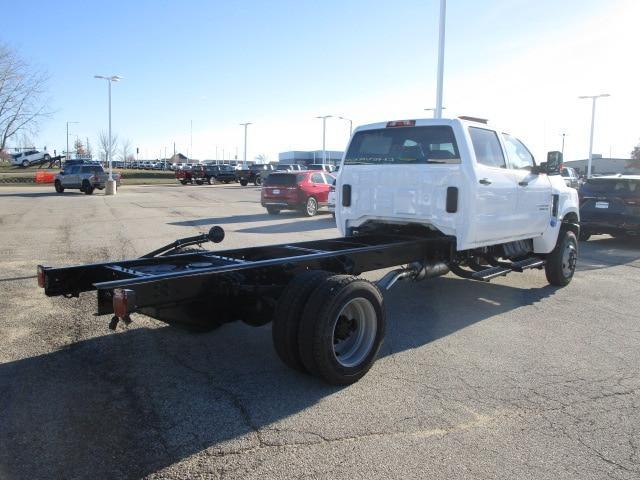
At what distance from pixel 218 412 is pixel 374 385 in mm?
1316

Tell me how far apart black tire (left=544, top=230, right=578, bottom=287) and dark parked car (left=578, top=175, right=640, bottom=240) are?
575 cm

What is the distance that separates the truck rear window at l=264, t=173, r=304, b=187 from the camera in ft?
69.1

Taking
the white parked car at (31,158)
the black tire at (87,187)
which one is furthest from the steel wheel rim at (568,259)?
the white parked car at (31,158)

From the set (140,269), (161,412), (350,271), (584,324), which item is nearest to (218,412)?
(161,412)

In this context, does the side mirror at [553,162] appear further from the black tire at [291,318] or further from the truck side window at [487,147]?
the black tire at [291,318]

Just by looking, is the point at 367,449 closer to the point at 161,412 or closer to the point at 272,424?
the point at 272,424

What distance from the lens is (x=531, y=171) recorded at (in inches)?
303

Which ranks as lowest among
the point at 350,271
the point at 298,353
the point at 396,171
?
the point at 298,353

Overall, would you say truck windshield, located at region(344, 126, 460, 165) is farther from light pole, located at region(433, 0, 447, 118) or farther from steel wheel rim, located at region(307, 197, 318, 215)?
steel wheel rim, located at region(307, 197, 318, 215)

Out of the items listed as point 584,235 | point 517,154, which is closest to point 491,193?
point 517,154

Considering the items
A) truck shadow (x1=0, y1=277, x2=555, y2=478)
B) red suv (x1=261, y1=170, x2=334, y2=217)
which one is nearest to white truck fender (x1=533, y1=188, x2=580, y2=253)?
truck shadow (x1=0, y1=277, x2=555, y2=478)

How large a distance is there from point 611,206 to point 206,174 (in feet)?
132

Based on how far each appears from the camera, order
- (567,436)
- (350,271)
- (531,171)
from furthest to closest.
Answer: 1. (531,171)
2. (350,271)
3. (567,436)

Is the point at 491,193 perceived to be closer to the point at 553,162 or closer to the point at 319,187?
the point at 553,162
